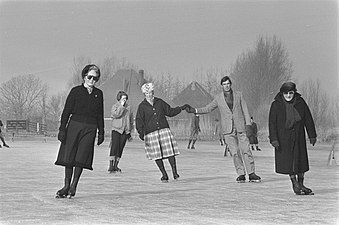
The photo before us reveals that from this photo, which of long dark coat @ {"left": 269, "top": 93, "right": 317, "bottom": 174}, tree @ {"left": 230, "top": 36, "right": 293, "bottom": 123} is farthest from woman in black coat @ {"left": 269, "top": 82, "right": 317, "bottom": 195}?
tree @ {"left": 230, "top": 36, "right": 293, "bottom": 123}

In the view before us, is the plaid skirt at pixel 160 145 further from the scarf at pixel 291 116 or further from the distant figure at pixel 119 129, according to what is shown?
the scarf at pixel 291 116

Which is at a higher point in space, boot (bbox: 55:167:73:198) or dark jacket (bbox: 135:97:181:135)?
dark jacket (bbox: 135:97:181:135)

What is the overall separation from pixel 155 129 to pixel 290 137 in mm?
2552

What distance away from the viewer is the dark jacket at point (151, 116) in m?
9.80

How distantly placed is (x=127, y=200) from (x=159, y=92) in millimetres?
58935

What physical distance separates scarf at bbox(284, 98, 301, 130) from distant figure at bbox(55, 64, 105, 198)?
2.56m

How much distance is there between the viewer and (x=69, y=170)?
7.30 m

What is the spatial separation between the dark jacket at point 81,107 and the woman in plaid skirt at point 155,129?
2463 mm

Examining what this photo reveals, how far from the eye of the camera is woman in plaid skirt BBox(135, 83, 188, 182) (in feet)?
32.0

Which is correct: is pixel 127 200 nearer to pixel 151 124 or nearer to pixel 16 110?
pixel 151 124

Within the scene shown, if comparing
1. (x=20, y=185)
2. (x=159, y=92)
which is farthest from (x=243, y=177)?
(x=159, y=92)

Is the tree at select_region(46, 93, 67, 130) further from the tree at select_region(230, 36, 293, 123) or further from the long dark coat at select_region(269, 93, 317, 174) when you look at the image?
the long dark coat at select_region(269, 93, 317, 174)

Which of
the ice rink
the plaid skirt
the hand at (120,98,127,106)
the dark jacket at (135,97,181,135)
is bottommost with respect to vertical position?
the ice rink

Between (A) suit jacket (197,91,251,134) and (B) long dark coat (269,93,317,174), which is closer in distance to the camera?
(B) long dark coat (269,93,317,174)
